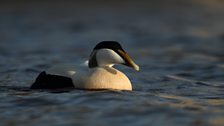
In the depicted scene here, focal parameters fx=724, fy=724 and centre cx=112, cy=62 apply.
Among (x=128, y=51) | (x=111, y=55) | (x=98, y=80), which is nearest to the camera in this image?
(x=98, y=80)

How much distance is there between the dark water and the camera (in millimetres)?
7688

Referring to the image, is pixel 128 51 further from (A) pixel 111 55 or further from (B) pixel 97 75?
(B) pixel 97 75

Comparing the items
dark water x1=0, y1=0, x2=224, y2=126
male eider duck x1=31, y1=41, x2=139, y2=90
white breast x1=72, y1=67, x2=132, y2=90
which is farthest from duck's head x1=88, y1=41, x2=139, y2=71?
dark water x1=0, y1=0, x2=224, y2=126

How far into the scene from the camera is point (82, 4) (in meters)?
22.9

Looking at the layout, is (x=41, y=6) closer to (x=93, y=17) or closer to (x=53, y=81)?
(x=93, y=17)

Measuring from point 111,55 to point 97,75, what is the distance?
31cm

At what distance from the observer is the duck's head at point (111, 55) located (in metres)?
8.91

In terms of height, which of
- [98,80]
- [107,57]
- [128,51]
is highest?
[128,51]

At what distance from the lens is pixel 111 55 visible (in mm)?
8953

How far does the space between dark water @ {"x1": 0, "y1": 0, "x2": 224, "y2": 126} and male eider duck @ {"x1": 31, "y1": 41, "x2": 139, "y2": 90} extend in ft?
0.56

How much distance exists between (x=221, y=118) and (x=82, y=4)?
1587cm

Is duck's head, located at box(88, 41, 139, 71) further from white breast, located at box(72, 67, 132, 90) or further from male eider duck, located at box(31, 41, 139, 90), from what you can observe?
white breast, located at box(72, 67, 132, 90)

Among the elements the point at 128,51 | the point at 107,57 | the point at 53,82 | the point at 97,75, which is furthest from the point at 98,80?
the point at 128,51

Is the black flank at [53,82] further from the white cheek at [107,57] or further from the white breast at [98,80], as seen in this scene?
the white cheek at [107,57]
